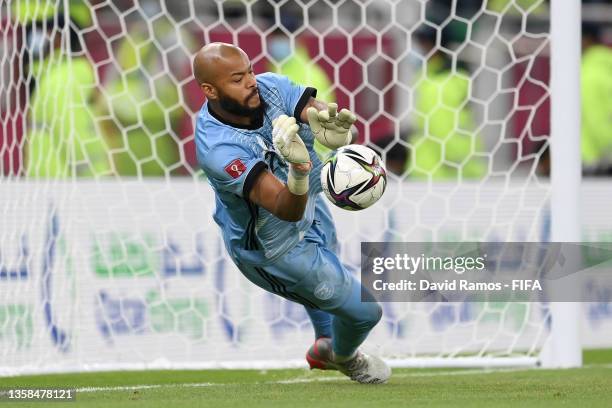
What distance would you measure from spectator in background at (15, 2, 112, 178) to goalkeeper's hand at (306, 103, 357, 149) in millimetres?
2481

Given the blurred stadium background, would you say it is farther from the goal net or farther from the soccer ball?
the soccer ball

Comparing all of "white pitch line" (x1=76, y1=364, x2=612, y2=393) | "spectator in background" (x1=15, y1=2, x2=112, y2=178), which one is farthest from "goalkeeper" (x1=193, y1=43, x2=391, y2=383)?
"spectator in background" (x1=15, y1=2, x2=112, y2=178)

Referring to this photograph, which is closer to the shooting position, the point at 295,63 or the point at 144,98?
the point at 144,98

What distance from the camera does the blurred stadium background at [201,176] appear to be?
723cm

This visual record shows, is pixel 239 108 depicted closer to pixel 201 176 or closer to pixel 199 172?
pixel 201 176

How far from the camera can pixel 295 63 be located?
28.3 feet

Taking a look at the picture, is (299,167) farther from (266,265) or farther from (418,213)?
(418,213)

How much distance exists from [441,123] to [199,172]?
6.08 feet

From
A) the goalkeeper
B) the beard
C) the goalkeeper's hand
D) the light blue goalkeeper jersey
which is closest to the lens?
the goalkeeper's hand

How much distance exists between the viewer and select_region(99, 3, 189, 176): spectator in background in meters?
7.98

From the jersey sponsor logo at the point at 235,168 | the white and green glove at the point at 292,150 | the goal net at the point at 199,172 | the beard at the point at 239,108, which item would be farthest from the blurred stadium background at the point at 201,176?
the white and green glove at the point at 292,150

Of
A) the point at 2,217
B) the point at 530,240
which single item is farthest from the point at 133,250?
the point at 530,240

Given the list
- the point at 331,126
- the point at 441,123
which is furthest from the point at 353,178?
the point at 441,123

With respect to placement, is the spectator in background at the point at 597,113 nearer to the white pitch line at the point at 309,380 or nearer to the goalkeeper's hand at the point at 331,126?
the white pitch line at the point at 309,380
